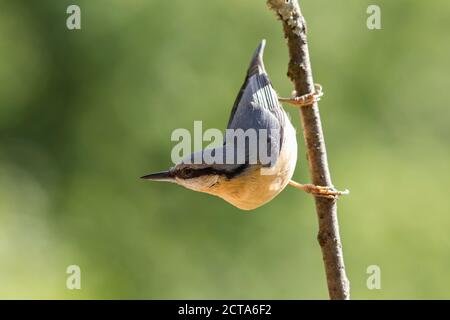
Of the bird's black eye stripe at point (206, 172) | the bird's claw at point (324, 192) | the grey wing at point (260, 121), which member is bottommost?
the bird's claw at point (324, 192)

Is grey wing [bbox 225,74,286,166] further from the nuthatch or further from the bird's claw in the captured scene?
the bird's claw

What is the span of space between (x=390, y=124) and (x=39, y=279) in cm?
296

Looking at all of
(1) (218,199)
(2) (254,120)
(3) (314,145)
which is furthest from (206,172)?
(1) (218,199)

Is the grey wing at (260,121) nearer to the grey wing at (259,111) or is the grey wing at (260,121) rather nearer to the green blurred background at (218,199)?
the grey wing at (259,111)

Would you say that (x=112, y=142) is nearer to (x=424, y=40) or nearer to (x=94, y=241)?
(x=94, y=241)

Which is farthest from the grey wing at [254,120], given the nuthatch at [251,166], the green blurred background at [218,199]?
the green blurred background at [218,199]

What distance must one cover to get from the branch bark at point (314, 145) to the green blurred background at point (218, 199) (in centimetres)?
248

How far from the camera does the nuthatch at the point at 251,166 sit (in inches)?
120

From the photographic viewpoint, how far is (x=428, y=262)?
17.1ft

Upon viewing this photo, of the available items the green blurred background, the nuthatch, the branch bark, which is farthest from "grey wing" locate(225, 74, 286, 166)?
the green blurred background

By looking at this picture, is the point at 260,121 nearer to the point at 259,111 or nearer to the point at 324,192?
the point at 259,111

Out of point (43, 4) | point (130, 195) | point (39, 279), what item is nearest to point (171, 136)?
point (130, 195)

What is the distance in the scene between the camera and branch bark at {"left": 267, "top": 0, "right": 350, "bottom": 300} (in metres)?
2.62

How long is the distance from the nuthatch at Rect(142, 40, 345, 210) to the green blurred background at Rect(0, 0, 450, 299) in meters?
1.94
